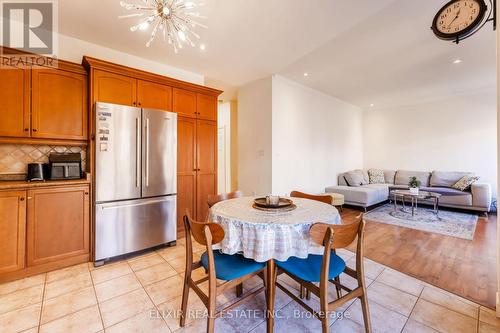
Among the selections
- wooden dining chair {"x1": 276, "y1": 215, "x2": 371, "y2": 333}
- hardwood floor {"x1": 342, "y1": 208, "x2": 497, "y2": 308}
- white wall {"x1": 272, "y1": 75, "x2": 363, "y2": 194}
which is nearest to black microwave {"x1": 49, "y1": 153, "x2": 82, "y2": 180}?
wooden dining chair {"x1": 276, "y1": 215, "x2": 371, "y2": 333}

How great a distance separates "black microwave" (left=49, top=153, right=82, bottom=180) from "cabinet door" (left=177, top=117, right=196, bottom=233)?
1178 mm

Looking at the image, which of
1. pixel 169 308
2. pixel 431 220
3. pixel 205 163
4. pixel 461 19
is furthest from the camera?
pixel 431 220

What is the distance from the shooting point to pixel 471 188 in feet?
14.9

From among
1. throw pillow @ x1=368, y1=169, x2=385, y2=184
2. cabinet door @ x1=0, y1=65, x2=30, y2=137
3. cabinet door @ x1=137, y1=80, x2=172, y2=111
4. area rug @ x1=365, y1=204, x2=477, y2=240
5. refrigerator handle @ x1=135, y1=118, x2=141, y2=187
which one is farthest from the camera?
throw pillow @ x1=368, y1=169, x2=385, y2=184

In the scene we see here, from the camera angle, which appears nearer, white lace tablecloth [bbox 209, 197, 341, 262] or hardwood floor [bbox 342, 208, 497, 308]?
white lace tablecloth [bbox 209, 197, 341, 262]

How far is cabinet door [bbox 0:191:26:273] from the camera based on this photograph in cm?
202

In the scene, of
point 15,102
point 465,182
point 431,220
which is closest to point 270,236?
point 15,102

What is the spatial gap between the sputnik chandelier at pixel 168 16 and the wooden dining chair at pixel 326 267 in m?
1.78

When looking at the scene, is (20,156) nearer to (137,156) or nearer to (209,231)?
(137,156)

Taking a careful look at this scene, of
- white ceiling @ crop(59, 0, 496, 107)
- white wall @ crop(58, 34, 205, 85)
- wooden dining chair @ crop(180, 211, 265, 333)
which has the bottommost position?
wooden dining chair @ crop(180, 211, 265, 333)

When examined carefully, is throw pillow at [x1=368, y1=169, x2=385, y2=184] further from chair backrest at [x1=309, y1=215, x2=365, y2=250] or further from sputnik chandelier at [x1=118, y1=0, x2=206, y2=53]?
sputnik chandelier at [x1=118, y1=0, x2=206, y2=53]

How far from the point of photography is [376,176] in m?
6.23

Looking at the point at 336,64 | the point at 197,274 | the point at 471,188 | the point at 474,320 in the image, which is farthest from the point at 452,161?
the point at 197,274

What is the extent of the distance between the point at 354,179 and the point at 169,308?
520cm
